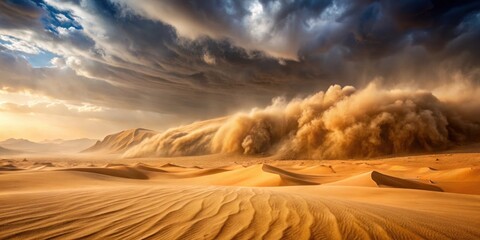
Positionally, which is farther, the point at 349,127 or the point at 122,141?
the point at 122,141

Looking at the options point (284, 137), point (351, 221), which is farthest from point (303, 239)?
point (284, 137)

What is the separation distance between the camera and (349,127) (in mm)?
36969

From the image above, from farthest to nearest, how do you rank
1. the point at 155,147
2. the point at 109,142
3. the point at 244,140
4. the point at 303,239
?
1. the point at 109,142
2. the point at 155,147
3. the point at 244,140
4. the point at 303,239

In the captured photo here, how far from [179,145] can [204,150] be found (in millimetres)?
5692

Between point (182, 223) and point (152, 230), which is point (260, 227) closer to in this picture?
point (182, 223)

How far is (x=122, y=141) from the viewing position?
8950 cm

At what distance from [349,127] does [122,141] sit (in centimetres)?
7499

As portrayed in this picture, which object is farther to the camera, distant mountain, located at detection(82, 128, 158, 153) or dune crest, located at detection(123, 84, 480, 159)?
distant mountain, located at detection(82, 128, 158, 153)

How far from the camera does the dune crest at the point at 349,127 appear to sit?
3566 centimetres

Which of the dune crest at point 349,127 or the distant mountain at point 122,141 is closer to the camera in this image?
the dune crest at point 349,127

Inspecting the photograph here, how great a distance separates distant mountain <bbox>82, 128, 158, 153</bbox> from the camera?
83.2 metres

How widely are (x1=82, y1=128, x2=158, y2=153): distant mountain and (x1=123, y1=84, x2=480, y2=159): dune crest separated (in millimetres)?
38709

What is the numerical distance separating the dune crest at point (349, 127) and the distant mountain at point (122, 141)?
3871cm

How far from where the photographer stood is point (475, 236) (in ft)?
8.89
